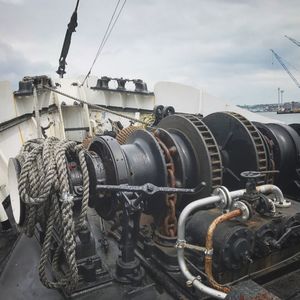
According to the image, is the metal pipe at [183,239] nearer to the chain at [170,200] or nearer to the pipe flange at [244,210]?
the pipe flange at [244,210]

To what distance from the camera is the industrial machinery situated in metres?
2.04

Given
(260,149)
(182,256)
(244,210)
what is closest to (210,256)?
(182,256)

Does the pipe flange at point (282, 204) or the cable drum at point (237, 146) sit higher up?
the cable drum at point (237, 146)

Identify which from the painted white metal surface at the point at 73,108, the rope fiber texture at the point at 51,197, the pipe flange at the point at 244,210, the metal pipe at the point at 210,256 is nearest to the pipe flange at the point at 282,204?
the pipe flange at the point at 244,210

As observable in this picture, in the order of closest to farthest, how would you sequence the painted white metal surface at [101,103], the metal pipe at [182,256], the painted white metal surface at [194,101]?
the metal pipe at [182,256] → the painted white metal surface at [101,103] → the painted white metal surface at [194,101]

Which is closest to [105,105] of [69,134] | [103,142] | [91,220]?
[69,134]

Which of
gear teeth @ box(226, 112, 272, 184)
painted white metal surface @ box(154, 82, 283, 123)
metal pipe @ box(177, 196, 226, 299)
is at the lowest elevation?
metal pipe @ box(177, 196, 226, 299)

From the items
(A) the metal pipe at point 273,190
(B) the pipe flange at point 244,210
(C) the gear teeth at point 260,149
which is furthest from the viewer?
(C) the gear teeth at point 260,149

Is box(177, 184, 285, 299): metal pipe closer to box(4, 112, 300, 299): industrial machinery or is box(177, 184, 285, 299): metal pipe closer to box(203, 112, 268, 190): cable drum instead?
box(4, 112, 300, 299): industrial machinery

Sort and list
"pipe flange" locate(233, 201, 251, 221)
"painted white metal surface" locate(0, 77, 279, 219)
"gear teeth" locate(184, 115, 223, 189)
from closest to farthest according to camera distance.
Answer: "pipe flange" locate(233, 201, 251, 221) < "gear teeth" locate(184, 115, 223, 189) < "painted white metal surface" locate(0, 77, 279, 219)

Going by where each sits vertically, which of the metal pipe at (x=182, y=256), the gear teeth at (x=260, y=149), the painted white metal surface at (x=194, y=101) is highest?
the painted white metal surface at (x=194, y=101)

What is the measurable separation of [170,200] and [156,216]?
223 mm

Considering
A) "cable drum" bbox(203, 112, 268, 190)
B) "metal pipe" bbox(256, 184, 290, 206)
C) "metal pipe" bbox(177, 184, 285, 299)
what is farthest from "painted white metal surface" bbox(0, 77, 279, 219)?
"metal pipe" bbox(177, 184, 285, 299)

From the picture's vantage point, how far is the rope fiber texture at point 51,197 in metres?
1.96
